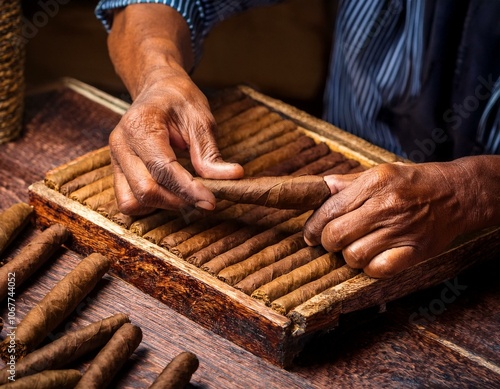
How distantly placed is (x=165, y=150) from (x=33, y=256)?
57 centimetres

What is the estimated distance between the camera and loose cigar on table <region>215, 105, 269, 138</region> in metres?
3.24

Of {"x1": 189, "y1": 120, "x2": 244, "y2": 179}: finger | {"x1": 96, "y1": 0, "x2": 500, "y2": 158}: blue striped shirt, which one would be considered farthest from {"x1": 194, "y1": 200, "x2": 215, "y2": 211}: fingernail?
{"x1": 96, "y1": 0, "x2": 500, "y2": 158}: blue striped shirt

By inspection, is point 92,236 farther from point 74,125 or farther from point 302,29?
point 302,29

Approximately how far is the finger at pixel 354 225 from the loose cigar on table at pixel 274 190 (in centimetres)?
13

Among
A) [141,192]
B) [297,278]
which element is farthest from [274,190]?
[141,192]

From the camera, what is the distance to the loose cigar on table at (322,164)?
3.09 meters

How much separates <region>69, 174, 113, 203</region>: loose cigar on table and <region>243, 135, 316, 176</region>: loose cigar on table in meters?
0.53

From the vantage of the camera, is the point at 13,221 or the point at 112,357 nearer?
the point at 112,357

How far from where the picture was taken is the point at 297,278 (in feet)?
8.15

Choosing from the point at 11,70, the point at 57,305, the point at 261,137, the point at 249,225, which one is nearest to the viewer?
the point at 57,305

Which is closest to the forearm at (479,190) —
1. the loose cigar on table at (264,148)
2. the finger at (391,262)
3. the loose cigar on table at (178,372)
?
the finger at (391,262)

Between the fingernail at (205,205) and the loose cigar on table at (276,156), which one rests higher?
the fingernail at (205,205)

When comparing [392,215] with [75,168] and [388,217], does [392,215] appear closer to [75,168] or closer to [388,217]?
[388,217]

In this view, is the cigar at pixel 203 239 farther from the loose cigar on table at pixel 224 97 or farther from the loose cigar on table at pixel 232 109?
the loose cigar on table at pixel 224 97
